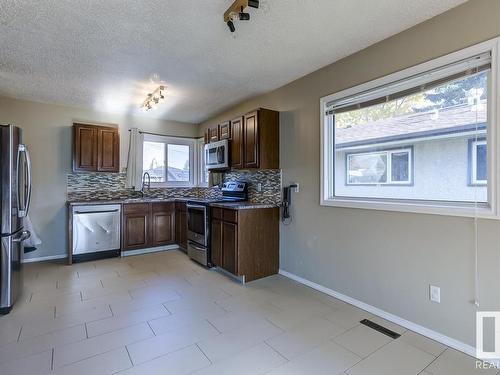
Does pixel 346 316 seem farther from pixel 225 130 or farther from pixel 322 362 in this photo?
pixel 225 130

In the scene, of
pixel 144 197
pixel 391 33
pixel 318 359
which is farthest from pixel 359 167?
pixel 144 197

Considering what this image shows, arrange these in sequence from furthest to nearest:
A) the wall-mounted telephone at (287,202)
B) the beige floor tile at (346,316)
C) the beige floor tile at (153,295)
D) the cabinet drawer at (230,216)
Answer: the wall-mounted telephone at (287,202) → the cabinet drawer at (230,216) → the beige floor tile at (153,295) → the beige floor tile at (346,316)

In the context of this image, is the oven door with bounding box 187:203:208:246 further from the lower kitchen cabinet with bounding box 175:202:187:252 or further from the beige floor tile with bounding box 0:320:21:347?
the beige floor tile with bounding box 0:320:21:347

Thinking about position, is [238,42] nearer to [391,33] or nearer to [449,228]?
[391,33]

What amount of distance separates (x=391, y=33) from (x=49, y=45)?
3081 mm

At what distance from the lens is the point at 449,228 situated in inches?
77.7

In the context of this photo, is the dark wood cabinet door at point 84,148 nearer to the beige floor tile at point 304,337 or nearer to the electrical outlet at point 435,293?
the beige floor tile at point 304,337

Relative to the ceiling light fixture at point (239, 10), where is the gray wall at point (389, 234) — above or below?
below

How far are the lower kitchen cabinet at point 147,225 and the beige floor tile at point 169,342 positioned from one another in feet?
8.77

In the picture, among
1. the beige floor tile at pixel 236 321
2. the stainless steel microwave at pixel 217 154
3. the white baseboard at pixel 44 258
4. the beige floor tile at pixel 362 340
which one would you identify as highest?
the stainless steel microwave at pixel 217 154

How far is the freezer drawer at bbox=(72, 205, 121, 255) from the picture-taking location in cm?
399

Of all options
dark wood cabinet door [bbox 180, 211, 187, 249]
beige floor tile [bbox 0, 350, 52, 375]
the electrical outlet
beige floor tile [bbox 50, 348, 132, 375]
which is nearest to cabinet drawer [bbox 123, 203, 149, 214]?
dark wood cabinet door [bbox 180, 211, 187, 249]

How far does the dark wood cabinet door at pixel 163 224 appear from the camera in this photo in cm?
466

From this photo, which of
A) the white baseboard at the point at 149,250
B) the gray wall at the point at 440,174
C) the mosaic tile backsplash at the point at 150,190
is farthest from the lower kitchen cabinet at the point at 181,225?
the gray wall at the point at 440,174
